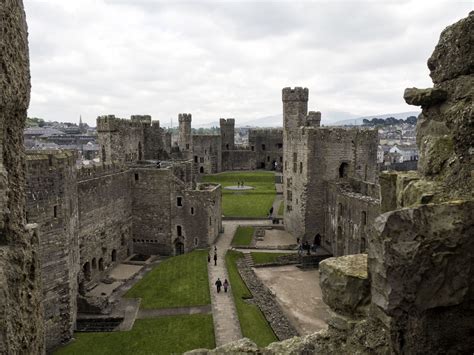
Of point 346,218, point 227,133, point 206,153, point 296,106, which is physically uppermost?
point 296,106

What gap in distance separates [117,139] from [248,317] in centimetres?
2037

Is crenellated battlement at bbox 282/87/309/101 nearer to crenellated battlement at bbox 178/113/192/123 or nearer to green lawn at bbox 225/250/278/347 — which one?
green lawn at bbox 225/250/278/347

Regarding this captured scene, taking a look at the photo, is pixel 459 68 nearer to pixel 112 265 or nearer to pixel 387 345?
pixel 387 345

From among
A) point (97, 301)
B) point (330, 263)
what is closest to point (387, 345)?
point (330, 263)

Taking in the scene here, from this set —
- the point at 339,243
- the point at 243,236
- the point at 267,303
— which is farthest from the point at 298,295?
the point at 243,236

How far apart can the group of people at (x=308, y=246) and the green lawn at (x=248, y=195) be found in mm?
9973

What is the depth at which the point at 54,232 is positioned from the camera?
2077cm

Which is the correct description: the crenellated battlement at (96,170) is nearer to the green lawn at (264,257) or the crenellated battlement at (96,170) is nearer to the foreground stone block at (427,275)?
the green lawn at (264,257)

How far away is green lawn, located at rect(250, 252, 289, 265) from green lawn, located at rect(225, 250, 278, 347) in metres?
2.32

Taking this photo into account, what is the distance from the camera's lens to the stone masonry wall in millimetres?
4631

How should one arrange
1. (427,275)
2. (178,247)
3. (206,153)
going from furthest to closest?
(206,153), (178,247), (427,275)

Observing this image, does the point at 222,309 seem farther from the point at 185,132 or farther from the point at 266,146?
the point at 266,146

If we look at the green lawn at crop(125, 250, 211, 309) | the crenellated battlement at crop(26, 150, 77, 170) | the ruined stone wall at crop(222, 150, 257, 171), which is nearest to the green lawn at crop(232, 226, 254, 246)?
the green lawn at crop(125, 250, 211, 309)

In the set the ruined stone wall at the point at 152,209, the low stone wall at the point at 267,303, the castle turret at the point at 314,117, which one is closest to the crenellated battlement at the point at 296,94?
the castle turret at the point at 314,117
